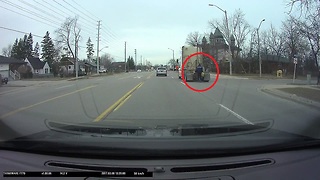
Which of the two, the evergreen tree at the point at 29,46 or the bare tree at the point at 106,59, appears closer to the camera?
the evergreen tree at the point at 29,46

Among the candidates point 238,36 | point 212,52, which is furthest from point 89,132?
point 212,52

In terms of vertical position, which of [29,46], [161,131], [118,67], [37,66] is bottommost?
[161,131]

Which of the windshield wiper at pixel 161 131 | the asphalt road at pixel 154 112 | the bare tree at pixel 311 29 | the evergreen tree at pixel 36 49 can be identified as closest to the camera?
the windshield wiper at pixel 161 131

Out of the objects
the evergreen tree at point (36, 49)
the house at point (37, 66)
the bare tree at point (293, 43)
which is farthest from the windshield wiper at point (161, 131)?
the evergreen tree at point (36, 49)

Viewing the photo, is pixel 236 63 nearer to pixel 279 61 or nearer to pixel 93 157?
pixel 279 61

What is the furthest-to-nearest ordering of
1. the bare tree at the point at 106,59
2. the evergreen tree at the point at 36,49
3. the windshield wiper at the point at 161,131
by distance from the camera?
1. the bare tree at the point at 106,59
2. the evergreen tree at the point at 36,49
3. the windshield wiper at the point at 161,131

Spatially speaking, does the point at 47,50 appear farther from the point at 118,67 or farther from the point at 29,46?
the point at 118,67

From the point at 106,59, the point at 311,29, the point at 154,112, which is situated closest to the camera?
the point at 154,112

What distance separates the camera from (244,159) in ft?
12.2

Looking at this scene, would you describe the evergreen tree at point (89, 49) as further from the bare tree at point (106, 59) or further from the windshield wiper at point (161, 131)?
the windshield wiper at point (161, 131)

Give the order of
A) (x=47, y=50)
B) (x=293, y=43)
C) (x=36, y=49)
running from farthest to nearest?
1. (x=36, y=49)
2. (x=47, y=50)
3. (x=293, y=43)

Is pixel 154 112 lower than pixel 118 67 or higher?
lower

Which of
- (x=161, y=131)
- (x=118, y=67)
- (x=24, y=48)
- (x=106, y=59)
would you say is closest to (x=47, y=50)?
(x=24, y=48)

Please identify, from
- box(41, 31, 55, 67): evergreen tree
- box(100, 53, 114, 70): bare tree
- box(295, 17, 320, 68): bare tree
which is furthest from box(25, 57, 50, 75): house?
box(295, 17, 320, 68): bare tree
